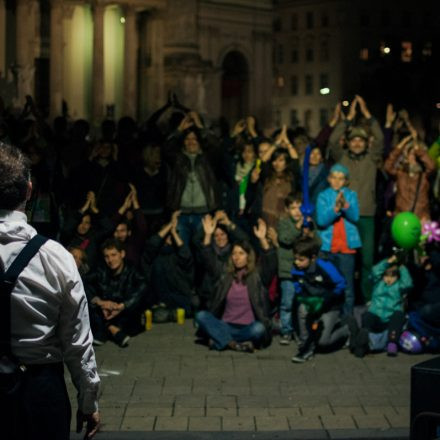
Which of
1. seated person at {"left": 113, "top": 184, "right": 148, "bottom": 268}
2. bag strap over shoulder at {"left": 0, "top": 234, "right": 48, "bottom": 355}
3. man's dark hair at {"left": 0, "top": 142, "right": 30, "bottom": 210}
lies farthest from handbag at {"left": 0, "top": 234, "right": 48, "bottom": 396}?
seated person at {"left": 113, "top": 184, "right": 148, "bottom": 268}

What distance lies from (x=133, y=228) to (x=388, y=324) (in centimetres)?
355

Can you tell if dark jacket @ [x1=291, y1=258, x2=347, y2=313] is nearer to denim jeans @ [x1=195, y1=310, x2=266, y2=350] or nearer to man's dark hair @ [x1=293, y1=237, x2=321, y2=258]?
man's dark hair @ [x1=293, y1=237, x2=321, y2=258]

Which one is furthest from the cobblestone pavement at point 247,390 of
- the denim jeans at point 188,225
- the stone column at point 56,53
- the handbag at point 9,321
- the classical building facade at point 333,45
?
the classical building facade at point 333,45

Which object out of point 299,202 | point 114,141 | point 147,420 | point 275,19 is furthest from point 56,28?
point 275,19

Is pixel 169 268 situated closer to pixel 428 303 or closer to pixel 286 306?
pixel 286 306

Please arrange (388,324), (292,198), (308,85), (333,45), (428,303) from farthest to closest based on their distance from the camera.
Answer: (308,85)
(333,45)
(292,198)
(428,303)
(388,324)

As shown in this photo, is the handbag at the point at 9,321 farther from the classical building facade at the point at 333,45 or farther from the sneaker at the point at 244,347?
the classical building facade at the point at 333,45

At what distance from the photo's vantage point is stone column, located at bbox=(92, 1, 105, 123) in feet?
182

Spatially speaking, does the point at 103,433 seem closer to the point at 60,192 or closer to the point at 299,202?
the point at 299,202

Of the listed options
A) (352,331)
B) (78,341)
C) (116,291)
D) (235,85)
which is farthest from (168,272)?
(235,85)

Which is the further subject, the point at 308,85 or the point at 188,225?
the point at 308,85

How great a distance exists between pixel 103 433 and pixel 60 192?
20.3ft

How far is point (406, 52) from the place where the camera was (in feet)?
324

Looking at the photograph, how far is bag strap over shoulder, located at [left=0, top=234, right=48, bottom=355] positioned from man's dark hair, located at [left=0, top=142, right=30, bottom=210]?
176 mm
